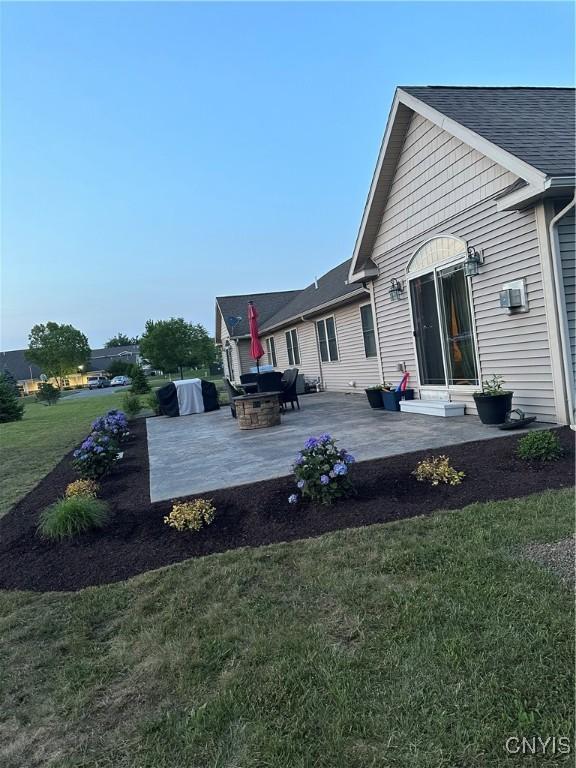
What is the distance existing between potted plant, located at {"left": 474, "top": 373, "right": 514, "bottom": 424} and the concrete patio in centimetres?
18

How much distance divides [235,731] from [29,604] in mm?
1924

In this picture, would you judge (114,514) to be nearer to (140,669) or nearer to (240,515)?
(240,515)

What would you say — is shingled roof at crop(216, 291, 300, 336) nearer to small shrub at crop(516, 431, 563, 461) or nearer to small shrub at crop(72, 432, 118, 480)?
small shrub at crop(72, 432, 118, 480)

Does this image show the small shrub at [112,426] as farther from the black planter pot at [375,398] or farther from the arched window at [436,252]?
the arched window at [436,252]

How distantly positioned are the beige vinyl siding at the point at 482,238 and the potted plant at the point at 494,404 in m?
0.26

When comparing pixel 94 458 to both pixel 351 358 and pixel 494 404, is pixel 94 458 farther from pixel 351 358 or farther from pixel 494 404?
pixel 351 358

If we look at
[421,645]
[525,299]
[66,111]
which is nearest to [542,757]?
[421,645]

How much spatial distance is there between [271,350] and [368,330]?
420 inches

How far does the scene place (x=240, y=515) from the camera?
4090 mm

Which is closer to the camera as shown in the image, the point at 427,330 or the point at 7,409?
the point at 427,330

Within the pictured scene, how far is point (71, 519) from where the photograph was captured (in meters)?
4.12

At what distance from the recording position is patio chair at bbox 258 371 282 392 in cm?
1139

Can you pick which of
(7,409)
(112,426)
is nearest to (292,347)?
(7,409)

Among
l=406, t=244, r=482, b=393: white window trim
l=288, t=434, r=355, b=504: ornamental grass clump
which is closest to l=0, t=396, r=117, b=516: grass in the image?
l=288, t=434, r=355, b=504: ornamental grass clump
